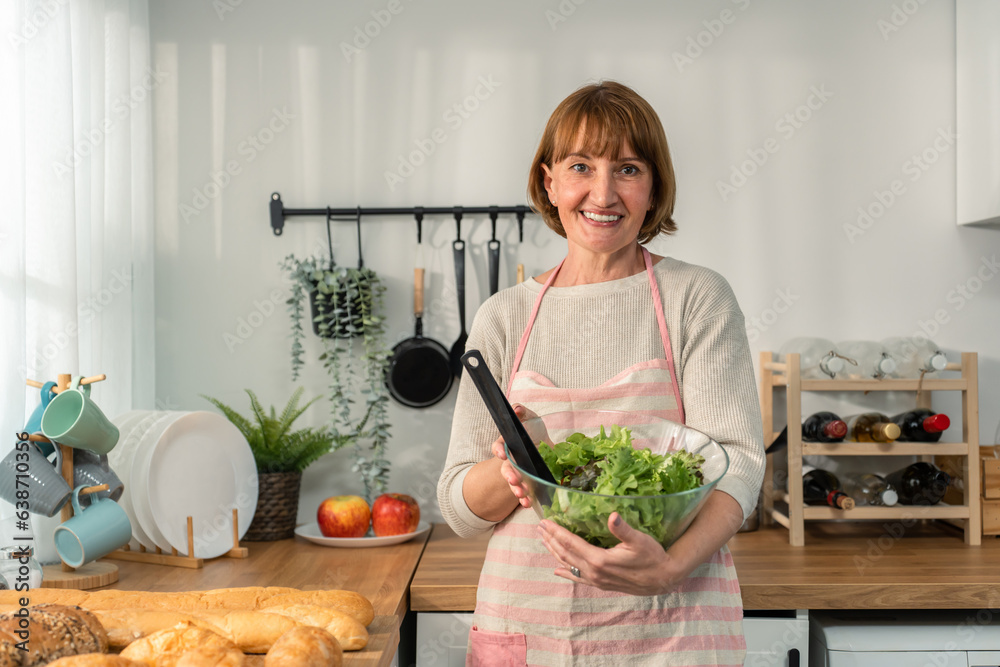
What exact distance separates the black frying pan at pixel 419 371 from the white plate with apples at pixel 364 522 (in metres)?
0.27

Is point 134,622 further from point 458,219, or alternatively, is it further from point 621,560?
point 458,219

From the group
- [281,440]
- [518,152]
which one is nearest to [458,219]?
[518,152]

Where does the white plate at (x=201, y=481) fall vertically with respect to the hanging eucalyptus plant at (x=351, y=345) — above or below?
below

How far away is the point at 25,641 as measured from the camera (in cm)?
77

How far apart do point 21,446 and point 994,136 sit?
1961 mm

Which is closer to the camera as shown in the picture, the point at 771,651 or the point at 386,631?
the point at 386,631

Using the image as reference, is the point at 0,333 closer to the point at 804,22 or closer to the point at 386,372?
the point at 386,372

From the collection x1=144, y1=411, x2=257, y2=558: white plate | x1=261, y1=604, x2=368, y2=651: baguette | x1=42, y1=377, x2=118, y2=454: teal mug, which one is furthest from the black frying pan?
x1=261, y1=604, x2=368, y2=651: baguette

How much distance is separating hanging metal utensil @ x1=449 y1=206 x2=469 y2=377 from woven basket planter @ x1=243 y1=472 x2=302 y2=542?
44 centimetres

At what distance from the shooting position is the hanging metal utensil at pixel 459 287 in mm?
1816

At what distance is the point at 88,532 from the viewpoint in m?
1.22

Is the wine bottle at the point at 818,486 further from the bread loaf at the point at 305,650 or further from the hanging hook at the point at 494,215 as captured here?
the bread loaf at the point at 305,650

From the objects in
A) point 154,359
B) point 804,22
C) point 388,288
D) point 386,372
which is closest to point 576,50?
point 804,22

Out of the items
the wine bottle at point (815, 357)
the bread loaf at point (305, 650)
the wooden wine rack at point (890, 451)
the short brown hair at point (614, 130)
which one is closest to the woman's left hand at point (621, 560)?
the bread loaf at point (305, 650)
